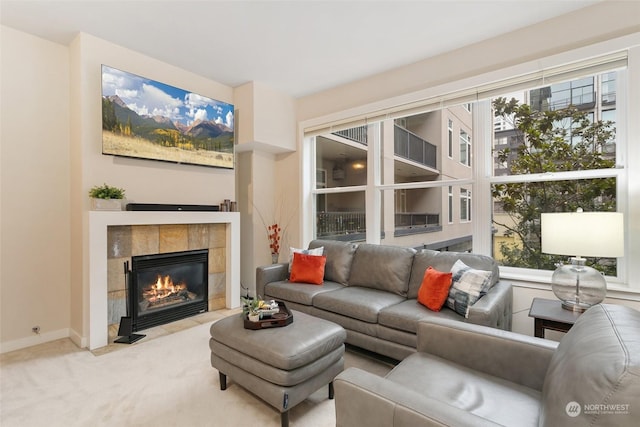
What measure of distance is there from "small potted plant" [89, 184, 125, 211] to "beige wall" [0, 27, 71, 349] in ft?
1.67

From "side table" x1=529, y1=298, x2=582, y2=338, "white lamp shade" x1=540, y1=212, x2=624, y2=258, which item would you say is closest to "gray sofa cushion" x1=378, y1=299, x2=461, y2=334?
"side table" x1=529, y1=298, x2=582, y2=338

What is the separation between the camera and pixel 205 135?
364 cm

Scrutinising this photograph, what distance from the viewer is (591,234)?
1.93 m

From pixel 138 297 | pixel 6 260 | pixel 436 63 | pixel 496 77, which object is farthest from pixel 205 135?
pixel 496 77

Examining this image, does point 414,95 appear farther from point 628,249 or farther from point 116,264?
point 116,264

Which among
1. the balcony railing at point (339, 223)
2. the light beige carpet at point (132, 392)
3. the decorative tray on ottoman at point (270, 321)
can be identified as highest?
the balcony railing at point (339, 223)

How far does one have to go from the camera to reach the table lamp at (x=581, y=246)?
192 cm

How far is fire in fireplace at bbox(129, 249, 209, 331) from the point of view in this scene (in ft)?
10.2

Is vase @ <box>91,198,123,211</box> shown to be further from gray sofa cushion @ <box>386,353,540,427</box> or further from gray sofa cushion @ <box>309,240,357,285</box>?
gray sofa cushion @ <box>386,353,540,427</box>

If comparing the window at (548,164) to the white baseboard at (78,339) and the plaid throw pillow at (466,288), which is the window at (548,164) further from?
the white baseboard at (78,339)

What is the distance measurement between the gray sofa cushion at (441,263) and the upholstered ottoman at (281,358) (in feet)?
3.65

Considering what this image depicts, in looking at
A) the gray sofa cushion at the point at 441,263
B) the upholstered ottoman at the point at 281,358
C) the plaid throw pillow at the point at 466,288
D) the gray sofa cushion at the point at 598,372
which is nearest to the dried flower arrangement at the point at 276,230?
the gray sofa cushion at the point at 441,263

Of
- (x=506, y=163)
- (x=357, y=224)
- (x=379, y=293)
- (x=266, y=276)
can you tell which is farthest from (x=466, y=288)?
(x=266, y=276)

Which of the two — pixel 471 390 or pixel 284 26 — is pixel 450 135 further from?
pixel 471 390
